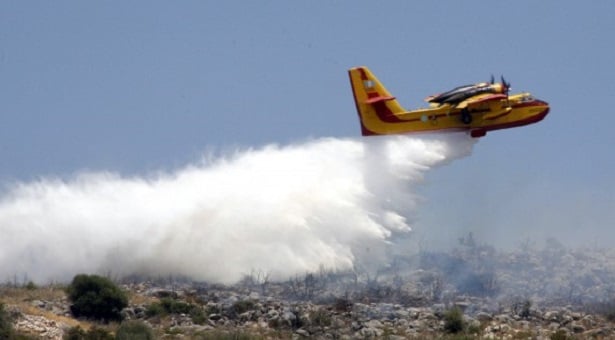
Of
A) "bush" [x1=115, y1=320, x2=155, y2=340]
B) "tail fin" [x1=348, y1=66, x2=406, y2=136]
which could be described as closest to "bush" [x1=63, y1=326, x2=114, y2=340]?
"bush" [x1=115, y1=320, x2=155, y2=340]

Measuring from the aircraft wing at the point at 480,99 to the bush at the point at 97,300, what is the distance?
21665 mm

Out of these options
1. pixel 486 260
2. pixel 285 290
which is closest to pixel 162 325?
pixel 285 290

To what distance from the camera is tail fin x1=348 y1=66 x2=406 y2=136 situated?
75.3m

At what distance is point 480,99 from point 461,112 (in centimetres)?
143

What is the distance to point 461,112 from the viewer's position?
74250 millimetres

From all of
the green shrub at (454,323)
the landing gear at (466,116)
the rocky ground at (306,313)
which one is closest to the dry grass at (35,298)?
the rocky ground at (306,313)

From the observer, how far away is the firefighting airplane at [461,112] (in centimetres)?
7381

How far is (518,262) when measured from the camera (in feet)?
575

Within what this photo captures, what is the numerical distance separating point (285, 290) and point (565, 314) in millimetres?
17364

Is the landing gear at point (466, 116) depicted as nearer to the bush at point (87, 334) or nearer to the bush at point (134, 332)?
the bush at point (134, 332)

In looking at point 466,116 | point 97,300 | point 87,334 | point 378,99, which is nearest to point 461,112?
point 466,116

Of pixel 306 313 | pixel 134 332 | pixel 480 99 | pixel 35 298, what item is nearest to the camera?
pixel 134 332

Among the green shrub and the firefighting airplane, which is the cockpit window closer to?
the firefighting airplane

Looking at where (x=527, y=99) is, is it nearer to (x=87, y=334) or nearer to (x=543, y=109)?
(x=543, y=109)
